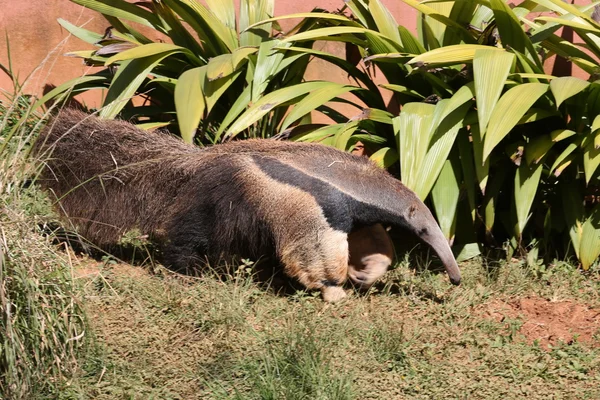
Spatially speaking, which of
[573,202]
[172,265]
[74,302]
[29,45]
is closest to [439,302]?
[573,202]

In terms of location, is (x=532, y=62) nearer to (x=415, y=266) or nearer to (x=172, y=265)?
(x=415, y=266)

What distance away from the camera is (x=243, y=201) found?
18.3 feet

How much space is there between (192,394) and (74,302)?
74 centimetres

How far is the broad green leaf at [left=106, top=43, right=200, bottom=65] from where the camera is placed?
6.50 meters

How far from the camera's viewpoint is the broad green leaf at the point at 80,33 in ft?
23.4

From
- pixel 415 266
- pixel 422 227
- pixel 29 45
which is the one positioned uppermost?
pixel 29 45

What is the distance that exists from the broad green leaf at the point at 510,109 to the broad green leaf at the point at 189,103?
205 centimetres

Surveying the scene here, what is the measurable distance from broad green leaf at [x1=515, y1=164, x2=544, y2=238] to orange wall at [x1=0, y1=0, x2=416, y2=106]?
2189 millimetres

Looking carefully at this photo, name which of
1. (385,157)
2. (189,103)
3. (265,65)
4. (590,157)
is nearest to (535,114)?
(590,157)

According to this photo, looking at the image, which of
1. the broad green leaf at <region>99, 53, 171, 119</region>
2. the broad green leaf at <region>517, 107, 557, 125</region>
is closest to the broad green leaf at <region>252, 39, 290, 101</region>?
the broad green leaf at <region>99, 53, 171, 119</region>

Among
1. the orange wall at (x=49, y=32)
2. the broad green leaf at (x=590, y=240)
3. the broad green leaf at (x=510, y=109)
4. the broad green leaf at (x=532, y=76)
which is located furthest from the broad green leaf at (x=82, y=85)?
the broad green leaf at (x=590, y=240)

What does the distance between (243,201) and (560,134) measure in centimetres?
230

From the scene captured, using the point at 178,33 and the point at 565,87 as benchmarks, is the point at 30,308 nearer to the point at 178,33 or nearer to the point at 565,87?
the point at 565,87

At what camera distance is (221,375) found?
14.5 feet
